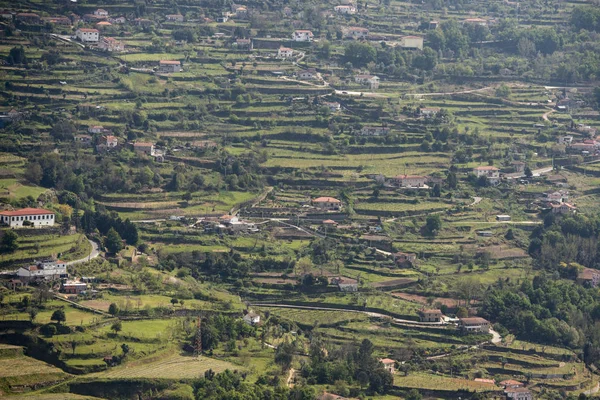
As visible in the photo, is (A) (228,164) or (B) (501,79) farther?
(B) (501,79)

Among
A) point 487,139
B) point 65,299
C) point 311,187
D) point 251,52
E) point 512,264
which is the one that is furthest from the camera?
point 251,52

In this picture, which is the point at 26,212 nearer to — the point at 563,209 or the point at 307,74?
the point at 307,74

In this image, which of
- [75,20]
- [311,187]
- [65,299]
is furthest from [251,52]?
[65,299]

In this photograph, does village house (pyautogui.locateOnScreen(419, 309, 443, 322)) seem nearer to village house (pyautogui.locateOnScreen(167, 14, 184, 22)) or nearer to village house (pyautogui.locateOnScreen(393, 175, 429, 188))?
village house (pyautogui.locateOnScreen(393, 175, 429, 188))

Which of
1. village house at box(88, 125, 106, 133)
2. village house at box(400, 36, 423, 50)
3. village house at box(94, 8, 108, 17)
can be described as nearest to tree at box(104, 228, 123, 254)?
village house at box(88, 125, 106, 133)

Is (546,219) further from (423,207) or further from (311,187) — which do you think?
(311,187)

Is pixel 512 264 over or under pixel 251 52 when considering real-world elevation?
under

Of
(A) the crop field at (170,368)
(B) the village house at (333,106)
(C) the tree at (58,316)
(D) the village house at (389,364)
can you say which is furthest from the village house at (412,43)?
(C) the tree at (58,316)
